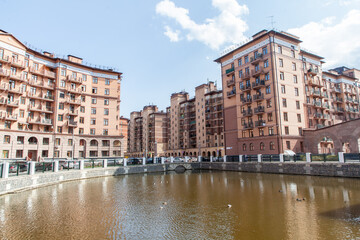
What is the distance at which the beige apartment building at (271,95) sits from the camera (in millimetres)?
45500

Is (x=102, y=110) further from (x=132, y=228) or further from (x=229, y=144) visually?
(x=132, y=228)

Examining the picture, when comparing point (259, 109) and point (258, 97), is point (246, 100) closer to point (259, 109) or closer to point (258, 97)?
point (258, 97)

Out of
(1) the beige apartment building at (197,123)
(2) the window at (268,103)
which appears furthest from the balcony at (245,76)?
(1) the beige apartment building at (197,123)

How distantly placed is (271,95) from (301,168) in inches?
750

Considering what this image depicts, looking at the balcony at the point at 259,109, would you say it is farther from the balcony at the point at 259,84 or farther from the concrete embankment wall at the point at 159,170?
the concrete embankment wall at the point at 159,170

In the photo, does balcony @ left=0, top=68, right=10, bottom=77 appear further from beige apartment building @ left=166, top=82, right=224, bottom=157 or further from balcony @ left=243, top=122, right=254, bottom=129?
beige apartment building @ left=166, top=82, right=224, bottom=157

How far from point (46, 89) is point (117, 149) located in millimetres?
22500

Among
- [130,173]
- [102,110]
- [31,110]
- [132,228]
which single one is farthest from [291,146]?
[31,110]

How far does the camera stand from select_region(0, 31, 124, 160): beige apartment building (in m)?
47.2

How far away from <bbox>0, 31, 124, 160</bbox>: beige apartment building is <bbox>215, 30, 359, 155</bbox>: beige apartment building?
104ft

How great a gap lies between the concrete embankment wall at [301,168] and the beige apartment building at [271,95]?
27.0 ft

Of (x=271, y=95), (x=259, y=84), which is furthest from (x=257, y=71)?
(x=271, y=95)

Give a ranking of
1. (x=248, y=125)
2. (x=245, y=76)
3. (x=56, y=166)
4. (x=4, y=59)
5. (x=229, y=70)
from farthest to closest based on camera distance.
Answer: (x=229, y=70), (x=245, y=76), (x=248, y=125), (x=4, y=59), (x=56, y=166)

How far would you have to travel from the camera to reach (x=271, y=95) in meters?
46.2
